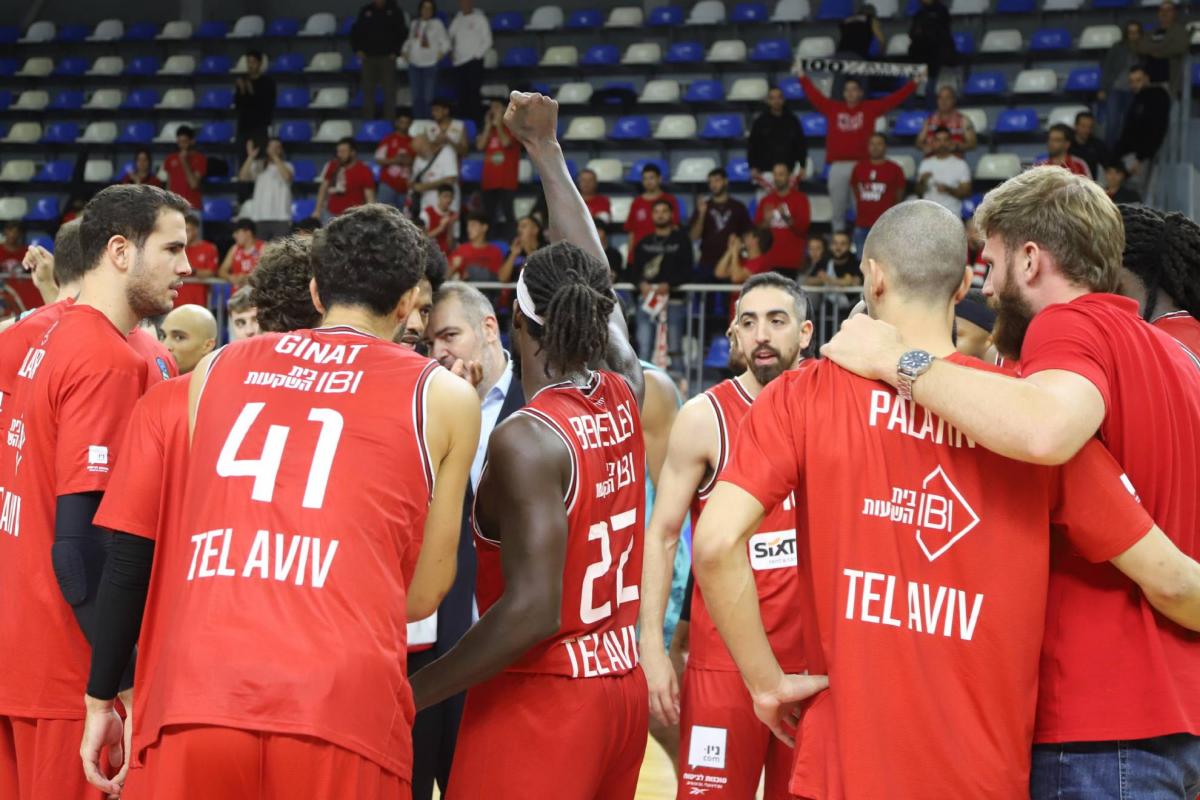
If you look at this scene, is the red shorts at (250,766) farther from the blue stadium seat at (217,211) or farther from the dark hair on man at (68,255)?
the blue stadium seat at (217,211)

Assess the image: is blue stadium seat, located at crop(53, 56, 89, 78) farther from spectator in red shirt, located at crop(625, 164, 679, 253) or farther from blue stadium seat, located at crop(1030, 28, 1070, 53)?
blue stadium seat, located at crop(1030, 28, 1070, 53)

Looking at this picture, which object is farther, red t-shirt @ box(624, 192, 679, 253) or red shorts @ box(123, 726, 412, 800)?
red t-shirt @ box(624, 192, 679, 253)

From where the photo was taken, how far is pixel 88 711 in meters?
2.87

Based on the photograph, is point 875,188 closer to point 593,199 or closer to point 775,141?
point 775,141

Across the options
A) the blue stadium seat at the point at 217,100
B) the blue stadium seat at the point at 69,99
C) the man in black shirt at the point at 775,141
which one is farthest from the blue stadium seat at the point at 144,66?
the man in black shirt at the point at 775,141

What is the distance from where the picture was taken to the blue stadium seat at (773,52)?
15.9 m

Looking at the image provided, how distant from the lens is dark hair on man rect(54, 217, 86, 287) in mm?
3844

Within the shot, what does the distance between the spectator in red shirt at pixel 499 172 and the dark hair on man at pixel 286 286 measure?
433 inches

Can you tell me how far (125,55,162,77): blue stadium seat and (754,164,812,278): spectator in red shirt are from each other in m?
10.6

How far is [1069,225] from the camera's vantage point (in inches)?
104

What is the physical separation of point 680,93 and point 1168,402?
14.4 meters

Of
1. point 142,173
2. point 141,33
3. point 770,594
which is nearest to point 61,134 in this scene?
point 141,33

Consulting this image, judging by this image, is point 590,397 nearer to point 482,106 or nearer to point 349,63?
point 482,106

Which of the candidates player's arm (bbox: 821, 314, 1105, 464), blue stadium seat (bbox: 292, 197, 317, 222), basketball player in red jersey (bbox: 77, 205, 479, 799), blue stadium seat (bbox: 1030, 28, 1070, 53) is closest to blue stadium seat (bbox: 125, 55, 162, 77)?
blue stadium seat (bbox: 292, 197, 317, 222)
